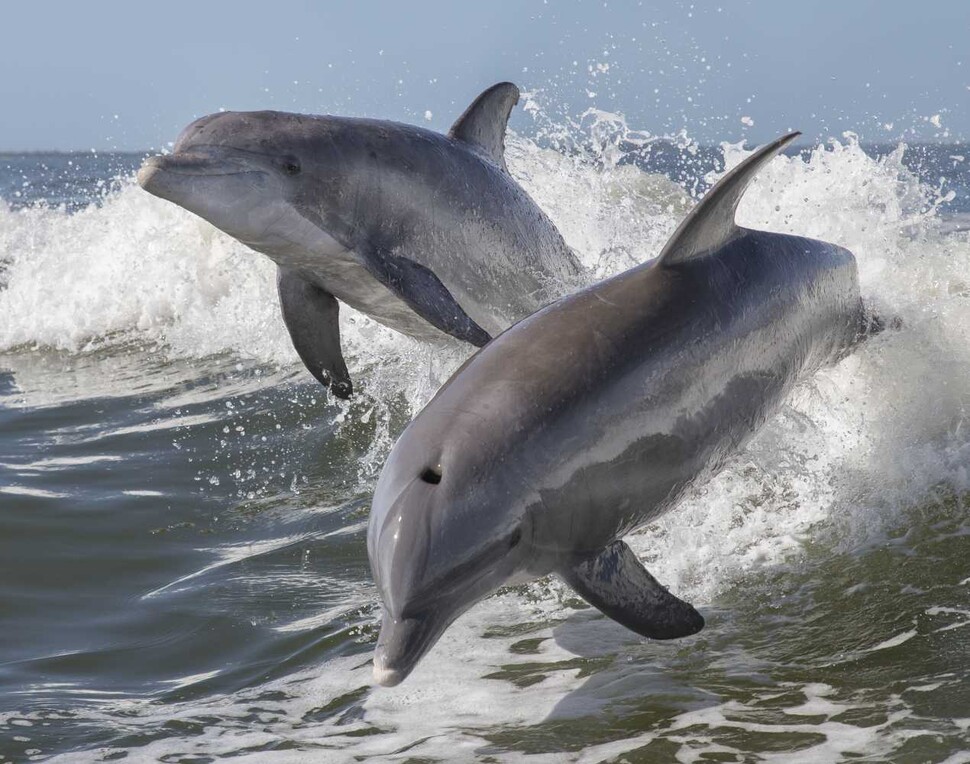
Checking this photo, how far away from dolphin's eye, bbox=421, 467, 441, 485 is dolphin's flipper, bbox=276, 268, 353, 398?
124 inches

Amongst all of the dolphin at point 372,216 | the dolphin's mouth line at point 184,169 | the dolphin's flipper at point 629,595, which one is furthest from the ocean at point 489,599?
the dolphin's mouth line at point 184,169

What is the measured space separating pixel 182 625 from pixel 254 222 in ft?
6.67

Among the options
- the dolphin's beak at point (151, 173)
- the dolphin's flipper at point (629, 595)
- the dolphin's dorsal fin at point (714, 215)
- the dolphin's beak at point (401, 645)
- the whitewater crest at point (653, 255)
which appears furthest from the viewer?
the whitewater crest at point (653, 255)

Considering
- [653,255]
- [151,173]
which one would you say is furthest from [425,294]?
[653,255]

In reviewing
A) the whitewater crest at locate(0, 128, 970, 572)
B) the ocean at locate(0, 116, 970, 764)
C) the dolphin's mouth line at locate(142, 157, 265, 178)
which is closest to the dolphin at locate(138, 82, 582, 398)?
the dolphin's mouth line at locate(142, 157, 265, 178)

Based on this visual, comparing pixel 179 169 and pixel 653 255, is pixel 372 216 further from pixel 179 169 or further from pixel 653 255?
pixel 653 255

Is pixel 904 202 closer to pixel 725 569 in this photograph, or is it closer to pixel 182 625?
pixel 725 569

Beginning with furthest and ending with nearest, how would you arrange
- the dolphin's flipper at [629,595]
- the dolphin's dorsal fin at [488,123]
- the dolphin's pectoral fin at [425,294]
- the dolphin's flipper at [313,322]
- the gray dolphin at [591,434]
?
the dolphin's dorsal fin at [488,123], the dolphin's flipper at [313,322], the dolphin's pectoral fin at [425,294], the dolphin's flipper at [629,595], the gray dolphin at [591,434]

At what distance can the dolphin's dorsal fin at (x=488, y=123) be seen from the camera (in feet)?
23.9

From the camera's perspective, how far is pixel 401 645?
3717 mm

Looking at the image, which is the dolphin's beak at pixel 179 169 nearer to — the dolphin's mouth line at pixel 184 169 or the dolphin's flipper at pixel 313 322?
the dolphin's mouth line at pixel 184 169

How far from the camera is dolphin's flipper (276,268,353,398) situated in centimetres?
698

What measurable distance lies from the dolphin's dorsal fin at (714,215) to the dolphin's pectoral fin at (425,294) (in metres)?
1.85

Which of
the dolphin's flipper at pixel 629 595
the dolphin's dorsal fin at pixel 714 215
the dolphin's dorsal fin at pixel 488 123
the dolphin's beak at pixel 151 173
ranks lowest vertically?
the dolphin's flipper at pixel 629 595
